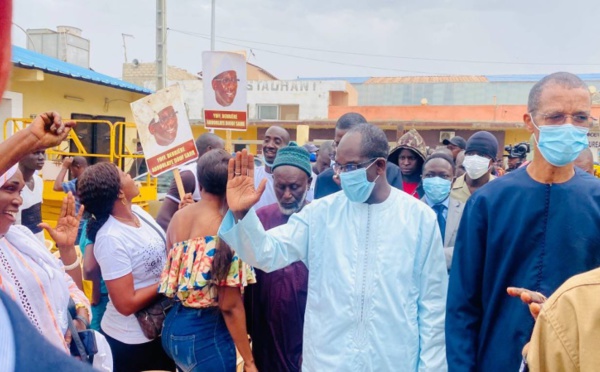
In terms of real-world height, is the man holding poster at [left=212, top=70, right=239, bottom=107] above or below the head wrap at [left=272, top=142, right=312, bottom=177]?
above

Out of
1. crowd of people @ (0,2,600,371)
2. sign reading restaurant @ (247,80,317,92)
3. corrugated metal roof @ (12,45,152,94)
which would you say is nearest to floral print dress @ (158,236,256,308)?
crowd of people @ (0,2,600,371)

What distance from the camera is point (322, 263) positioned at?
2.30 m

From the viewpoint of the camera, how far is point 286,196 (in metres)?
2.98

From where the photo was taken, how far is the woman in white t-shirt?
260 centimetres

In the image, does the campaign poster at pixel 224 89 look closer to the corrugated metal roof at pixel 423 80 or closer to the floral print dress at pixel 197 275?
the floral print dress at pixel 197 275

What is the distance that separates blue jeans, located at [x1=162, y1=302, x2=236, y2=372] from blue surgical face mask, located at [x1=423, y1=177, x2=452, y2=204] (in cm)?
190

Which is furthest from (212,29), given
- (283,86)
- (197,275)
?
(197,275)

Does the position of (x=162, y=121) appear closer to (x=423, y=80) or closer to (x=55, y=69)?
(x=55, y=69)

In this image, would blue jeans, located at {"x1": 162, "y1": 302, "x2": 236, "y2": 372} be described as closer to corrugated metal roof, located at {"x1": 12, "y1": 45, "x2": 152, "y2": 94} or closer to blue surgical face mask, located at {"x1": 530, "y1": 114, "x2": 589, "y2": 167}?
blue surgical face mask, located at {"x1": 530, "y1": 114, "x2": 589, "y2": 167}

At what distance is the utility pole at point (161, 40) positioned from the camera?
12.4 meters

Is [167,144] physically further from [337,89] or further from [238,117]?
[337,89]

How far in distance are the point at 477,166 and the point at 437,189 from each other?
1.42 feet

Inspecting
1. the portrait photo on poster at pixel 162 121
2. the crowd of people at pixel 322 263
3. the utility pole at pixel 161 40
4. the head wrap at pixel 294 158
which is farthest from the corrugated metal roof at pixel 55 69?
the crowd of people at pixel 322 263

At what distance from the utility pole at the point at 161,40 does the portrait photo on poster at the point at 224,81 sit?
8.18m
